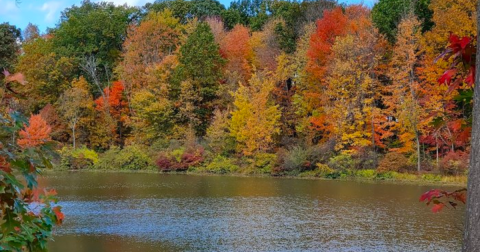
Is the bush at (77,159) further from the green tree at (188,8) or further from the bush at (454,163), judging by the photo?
the bush at (454,163)

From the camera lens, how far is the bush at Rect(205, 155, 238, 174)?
28.7 metres

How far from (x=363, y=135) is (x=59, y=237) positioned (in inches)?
714

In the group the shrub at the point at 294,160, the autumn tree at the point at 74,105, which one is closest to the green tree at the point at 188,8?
the autumn tree at the point at 74,105

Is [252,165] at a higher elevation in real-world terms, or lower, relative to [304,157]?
lower

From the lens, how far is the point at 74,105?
3447 cm

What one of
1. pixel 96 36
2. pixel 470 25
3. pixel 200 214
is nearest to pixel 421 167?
pixel 470 25

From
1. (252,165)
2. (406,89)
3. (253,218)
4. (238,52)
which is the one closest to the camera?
(253,218)

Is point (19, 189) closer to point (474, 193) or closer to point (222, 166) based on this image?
point (474, 193)

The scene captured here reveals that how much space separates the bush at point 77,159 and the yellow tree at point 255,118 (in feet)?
33.9

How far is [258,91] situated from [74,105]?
44.3 ft

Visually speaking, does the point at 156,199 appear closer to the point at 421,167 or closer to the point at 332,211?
the point at 332,211

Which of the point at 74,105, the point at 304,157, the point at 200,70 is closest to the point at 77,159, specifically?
the point at 74,105

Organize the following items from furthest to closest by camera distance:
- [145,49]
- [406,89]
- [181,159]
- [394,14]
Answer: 1. [145,49]
2. [181,159]
3. [394,14]
4. [406,89]

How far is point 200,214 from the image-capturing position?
16.0 metres
